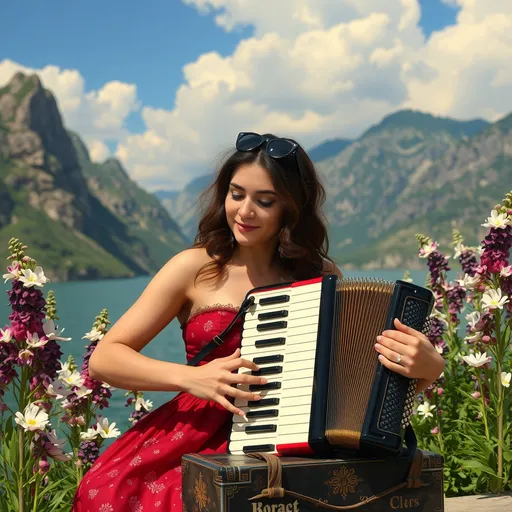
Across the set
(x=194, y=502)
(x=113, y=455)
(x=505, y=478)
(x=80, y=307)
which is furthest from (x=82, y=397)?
(x=80, y=307)

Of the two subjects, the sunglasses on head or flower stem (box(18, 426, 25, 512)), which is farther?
flower stem (box(18, 426, 25, 512))

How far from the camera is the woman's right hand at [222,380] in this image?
343 centimetres

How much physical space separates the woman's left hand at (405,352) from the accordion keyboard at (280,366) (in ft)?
1.05

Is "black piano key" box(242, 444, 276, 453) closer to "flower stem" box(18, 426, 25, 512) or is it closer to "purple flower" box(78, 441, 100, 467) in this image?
"flower stem" box(18, 426, 25, 512)

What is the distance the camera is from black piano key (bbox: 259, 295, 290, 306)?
357cm

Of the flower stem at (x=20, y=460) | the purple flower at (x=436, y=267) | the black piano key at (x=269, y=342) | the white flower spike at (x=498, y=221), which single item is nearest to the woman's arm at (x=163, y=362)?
the black piano key at (x=269, y=342)

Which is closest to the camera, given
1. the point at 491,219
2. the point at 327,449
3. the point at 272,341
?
the point at 327,449

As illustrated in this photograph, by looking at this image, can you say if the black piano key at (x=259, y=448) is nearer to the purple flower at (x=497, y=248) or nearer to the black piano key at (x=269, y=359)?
the black piano key at (x=269, y=359)

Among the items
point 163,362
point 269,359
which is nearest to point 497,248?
point 269,359

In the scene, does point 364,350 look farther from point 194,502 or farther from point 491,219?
point 491,219

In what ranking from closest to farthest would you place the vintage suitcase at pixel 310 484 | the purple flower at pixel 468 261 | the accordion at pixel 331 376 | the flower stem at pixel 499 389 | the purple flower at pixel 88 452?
1. the vintage suitcase at pixel 310 484
2. the accordion at pixel 331 376
3. the purple flower at pixel 88 452
4. the flower stem at pixel 499 389
5. the purple flower at pixel 468 261

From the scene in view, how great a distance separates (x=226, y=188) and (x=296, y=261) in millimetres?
583

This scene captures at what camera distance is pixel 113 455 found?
152 inches

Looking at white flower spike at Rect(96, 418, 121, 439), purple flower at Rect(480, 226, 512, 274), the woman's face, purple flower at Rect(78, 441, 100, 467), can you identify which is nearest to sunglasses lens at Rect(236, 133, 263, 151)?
the woman's face
